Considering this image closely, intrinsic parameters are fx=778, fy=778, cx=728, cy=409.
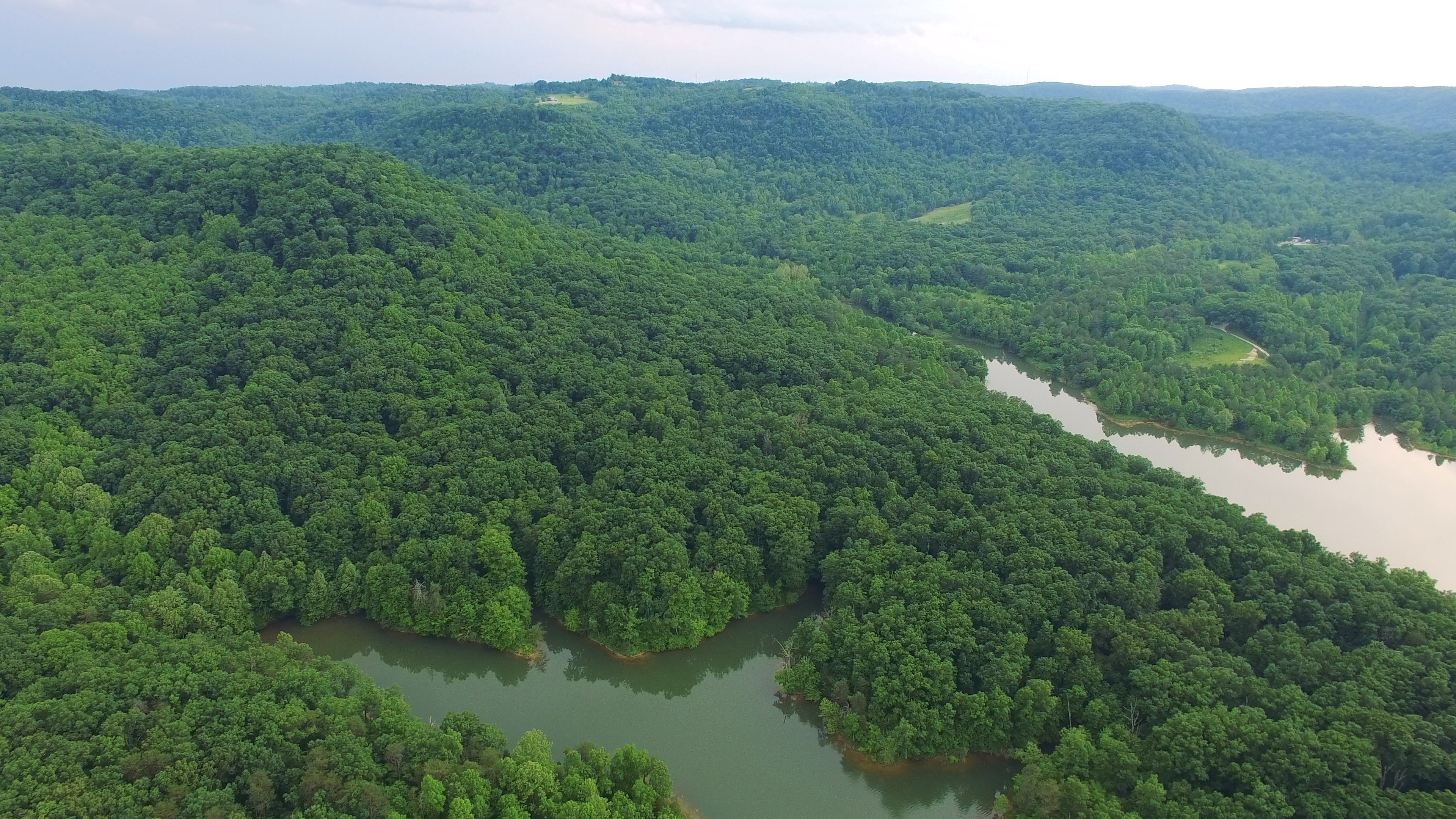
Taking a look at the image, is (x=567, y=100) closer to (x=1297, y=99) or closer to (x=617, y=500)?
(x=617, y=500)

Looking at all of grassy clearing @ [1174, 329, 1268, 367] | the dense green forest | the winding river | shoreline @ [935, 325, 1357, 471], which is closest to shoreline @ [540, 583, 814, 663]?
the winding river

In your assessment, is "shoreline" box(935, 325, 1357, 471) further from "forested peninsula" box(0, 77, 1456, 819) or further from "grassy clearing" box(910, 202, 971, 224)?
"grassy clearing" box(910, 202, 971, 224)

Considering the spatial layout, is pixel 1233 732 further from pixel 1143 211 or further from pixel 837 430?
pixel 1143 211

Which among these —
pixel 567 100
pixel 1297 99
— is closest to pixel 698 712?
pixel 567 100

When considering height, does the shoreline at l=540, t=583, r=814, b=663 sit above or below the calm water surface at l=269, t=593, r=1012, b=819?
above

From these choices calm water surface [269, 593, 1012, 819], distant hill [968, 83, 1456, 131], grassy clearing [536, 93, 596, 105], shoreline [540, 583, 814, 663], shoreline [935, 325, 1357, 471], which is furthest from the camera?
distant hill [968, 83, 1456, 131]
